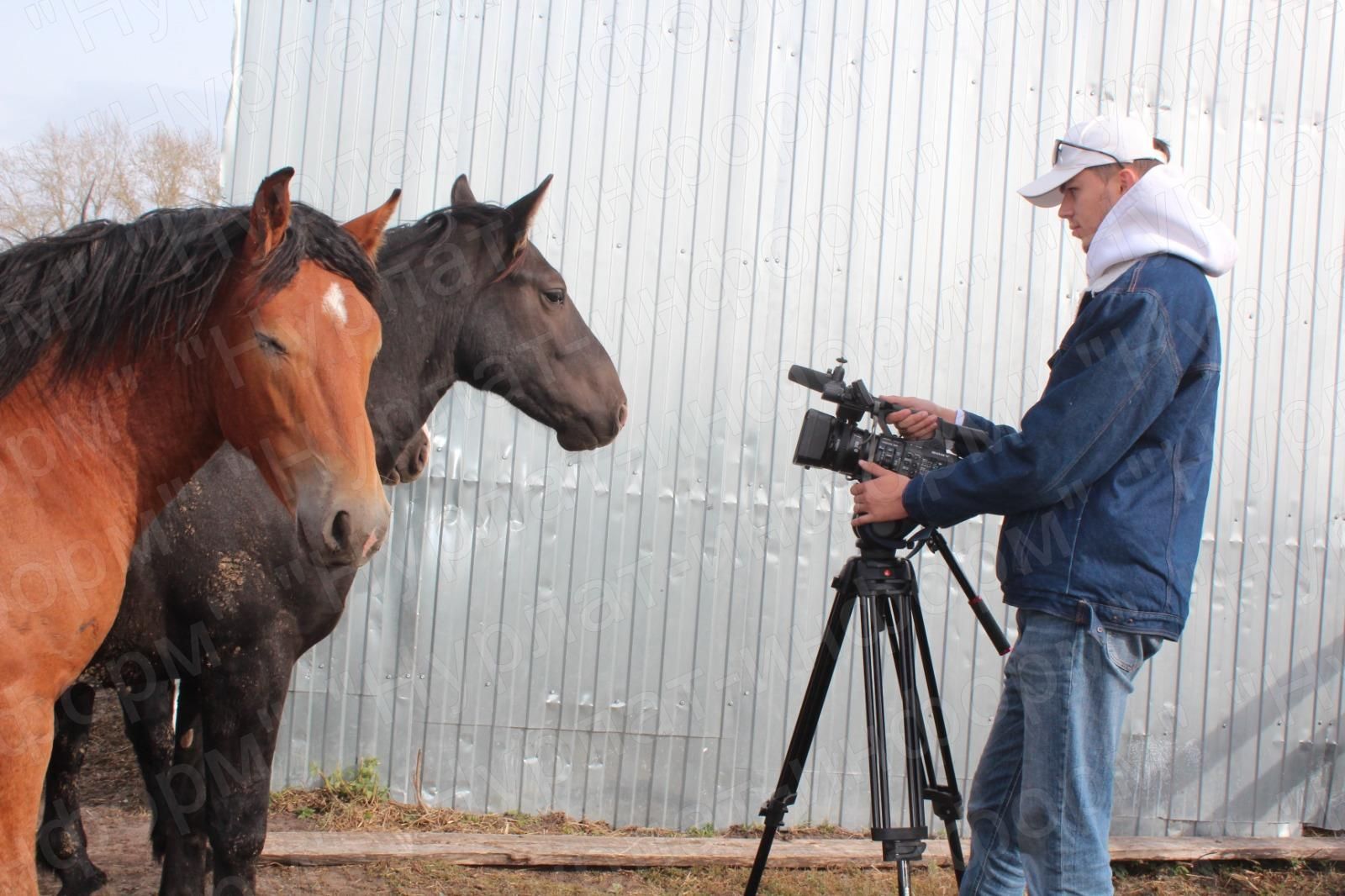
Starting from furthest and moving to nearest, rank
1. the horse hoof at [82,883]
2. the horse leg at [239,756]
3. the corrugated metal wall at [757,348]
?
the corrugated metal wall at [757,348] → the horse hoof at [82,883] → the horse leg at [239,756]

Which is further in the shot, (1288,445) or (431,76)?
(1288,445)

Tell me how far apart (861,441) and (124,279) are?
1.61 metres

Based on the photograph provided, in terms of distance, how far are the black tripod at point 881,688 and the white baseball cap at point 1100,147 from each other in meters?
0.89

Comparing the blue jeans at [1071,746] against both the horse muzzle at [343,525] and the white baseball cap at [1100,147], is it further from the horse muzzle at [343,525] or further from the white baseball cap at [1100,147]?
the horse muzzle at [343,525]

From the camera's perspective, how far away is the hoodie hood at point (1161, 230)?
204cm

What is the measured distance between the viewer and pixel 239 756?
2729mm

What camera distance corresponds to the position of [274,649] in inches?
110

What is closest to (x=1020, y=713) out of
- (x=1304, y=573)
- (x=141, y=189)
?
(x=1304, y=573)

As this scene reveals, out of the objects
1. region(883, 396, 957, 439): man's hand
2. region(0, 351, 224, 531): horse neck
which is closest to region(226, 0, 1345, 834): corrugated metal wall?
region(883, 396, 957, 439): man's hand

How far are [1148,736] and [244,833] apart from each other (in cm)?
384

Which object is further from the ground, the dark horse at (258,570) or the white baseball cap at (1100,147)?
the white baseball cap at (1100,147)

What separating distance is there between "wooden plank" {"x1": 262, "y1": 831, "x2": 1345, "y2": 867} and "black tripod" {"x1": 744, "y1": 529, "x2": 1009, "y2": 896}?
1.48 meters

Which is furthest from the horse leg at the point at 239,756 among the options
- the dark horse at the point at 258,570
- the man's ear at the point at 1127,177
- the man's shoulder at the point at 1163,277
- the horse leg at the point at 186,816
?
the man's ear at the point at 1127,177

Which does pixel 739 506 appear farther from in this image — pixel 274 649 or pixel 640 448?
pixel 274 649
